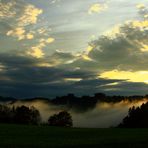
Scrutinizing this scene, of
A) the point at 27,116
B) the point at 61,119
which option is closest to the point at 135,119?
the point at 61,119

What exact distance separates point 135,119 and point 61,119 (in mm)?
32974

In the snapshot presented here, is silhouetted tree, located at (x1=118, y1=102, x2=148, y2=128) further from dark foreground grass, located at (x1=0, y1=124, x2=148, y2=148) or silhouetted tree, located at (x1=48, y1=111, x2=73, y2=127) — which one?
dark foreground grass, located at (x1=0, y1=124, x2=148, y2=148)

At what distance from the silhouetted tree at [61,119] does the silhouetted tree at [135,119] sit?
23.1 m

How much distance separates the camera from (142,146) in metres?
48.2

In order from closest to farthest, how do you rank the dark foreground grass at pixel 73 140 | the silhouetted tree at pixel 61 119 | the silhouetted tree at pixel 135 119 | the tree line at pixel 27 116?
the dark foreground grass at pixel 73 140, the tree line at pixel 27 116, the silhouetted tree at pixel 135 119, the silhouetted tree at pixel 61 119

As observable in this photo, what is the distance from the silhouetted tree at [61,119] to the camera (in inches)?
7309

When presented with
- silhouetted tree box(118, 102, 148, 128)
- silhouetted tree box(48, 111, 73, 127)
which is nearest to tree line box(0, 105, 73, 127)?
silhouetted tree box(48, 111, 73, 127)

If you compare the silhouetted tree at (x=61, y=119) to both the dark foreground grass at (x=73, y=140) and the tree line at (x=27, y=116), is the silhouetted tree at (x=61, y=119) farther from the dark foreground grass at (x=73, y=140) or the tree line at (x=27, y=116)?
the dark foreground grass at (x=73, y=140)

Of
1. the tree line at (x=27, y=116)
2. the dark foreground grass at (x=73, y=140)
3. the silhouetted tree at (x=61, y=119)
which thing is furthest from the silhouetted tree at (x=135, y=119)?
the dark foreground grass at (x=73, y=140)

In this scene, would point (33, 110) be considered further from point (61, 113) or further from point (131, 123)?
point (131, 123)

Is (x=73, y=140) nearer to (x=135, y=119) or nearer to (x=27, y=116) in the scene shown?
(x=27, y=116)

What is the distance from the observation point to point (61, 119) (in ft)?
619

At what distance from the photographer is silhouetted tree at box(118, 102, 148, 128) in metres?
185

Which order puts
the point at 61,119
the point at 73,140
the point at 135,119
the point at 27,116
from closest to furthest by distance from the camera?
the point at 73,140
the point at 27,116
the point at 61,119
the point at 135,119
